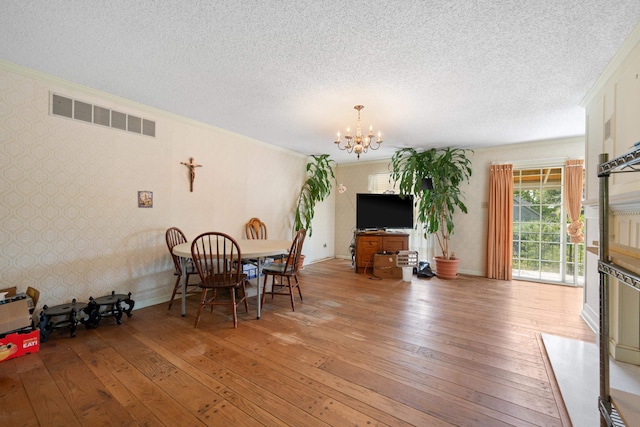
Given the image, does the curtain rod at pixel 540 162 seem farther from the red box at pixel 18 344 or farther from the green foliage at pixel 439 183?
the red box at pixel 18 344

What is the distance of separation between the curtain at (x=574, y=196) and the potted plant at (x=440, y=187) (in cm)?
142

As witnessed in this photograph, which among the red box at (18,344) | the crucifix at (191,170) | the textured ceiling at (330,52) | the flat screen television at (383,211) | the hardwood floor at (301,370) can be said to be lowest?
the hardwood floor at (301,370)

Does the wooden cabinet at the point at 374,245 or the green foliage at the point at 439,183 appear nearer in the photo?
the green foliage at the point at 439,183

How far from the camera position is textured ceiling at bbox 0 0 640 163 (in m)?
1.67

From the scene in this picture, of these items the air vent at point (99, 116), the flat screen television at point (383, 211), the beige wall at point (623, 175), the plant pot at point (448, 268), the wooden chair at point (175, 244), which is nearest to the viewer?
the beige wall at point (623, 175)

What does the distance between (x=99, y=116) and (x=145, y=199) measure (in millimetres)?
964

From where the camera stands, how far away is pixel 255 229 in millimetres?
4430

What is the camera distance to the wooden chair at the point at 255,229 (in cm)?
439

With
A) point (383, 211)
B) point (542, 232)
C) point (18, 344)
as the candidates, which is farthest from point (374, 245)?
point (18, 344)

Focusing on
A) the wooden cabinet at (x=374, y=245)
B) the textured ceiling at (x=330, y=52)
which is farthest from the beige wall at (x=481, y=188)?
the textured ceiling at (x=330, y=52)

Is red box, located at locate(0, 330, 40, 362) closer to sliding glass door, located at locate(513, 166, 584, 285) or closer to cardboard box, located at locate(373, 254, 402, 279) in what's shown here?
cardboard box, located at locate(373, 254, 402, 279)

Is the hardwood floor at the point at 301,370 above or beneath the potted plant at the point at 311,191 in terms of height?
beneath

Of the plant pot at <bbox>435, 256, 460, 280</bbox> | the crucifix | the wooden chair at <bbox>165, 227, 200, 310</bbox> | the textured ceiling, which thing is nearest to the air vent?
the textured ceiling

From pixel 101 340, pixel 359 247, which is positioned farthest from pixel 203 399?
pixel 359 247
